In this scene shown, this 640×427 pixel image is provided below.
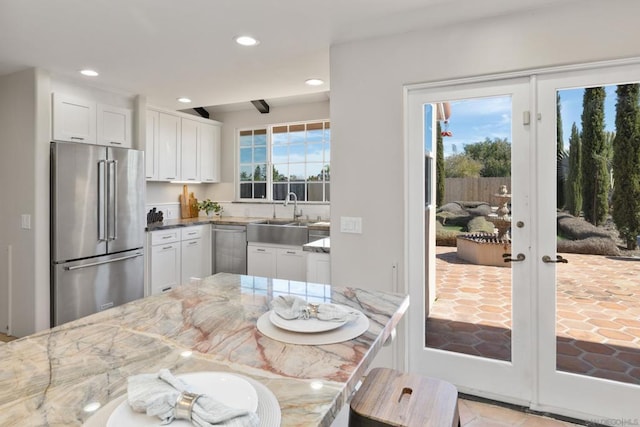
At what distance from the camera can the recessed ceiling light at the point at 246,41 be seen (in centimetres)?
262

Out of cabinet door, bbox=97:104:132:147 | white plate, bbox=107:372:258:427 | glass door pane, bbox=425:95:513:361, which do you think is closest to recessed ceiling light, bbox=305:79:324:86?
glass door pane, bbox=425:95:513:361

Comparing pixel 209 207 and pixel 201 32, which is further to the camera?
pixel 209 207

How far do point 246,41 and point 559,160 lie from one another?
2249mm

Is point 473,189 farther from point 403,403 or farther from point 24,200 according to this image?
point 24,200

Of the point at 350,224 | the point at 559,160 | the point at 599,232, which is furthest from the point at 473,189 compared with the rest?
the point at 350,224

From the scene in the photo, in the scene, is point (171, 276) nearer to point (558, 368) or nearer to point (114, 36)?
point (114, 36)

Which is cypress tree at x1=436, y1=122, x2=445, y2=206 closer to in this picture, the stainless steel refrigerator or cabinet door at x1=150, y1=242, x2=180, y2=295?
the stainless steel refrigerator

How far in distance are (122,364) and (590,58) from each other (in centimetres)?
262

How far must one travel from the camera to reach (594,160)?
2094mm

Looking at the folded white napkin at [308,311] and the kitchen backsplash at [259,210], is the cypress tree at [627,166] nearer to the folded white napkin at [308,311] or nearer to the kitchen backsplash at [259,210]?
the folded white napkin at [308,311]

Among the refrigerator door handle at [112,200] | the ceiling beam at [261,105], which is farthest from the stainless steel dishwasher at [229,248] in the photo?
the ceiling beam at [261,105]

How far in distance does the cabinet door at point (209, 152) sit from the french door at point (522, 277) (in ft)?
12.4

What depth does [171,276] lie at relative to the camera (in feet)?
14.5

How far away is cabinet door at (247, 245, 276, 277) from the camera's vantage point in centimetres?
443
